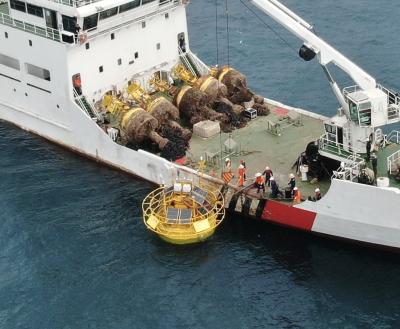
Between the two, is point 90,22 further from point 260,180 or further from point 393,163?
point 393,163

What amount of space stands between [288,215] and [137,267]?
258 inches

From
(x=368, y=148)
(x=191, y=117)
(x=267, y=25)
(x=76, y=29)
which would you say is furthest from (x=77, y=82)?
(x=267, y=25)

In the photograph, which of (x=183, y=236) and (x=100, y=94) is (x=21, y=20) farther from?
(x=183, y=236)

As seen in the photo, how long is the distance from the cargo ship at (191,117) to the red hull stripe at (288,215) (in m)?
0.05

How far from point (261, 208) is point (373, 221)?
4870 mm

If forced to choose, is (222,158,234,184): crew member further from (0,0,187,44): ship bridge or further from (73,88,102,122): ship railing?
(0,0,187,44): ship bridge

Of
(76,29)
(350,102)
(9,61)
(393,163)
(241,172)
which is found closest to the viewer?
(350,102)

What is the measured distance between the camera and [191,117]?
41750 millimetres

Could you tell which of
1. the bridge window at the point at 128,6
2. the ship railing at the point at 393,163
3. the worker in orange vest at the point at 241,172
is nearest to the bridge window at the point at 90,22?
the bridge window at the point at 128,6

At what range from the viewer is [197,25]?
193ft

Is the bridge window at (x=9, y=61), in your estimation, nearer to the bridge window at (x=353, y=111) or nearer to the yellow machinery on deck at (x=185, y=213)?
the yellow machinery on deck at (x=185, y=213)

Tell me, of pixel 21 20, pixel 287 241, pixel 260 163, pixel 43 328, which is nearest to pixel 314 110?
pixel 260 163

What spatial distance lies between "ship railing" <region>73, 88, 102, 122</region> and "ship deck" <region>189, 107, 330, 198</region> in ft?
15.6

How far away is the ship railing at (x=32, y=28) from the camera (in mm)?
41000
